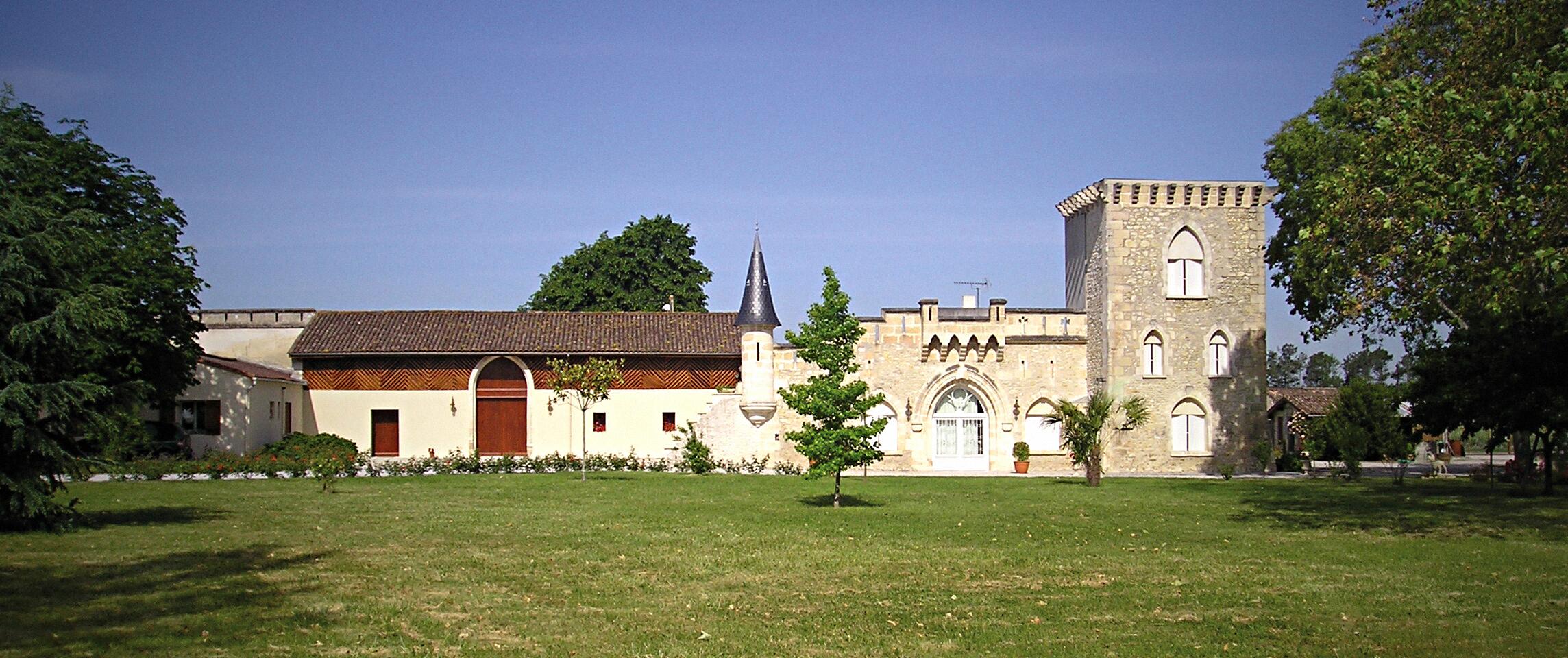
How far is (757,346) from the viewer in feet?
118

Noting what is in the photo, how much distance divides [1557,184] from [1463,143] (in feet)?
5.99

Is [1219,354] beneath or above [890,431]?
above

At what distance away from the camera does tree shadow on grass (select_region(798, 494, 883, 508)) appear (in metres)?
22.0

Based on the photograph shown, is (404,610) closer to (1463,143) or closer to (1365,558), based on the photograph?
(1365,558)

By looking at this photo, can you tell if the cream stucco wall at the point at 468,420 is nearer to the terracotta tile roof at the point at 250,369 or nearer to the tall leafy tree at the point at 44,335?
the terracotta tile roof at the point at 250,369

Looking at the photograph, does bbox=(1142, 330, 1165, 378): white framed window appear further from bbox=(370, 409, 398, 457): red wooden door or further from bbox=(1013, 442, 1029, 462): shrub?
bbox=(370, 409, 398, 457): red wooden door

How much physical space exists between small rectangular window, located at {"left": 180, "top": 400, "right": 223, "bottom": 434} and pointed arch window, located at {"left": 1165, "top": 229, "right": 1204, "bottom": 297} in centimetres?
2784

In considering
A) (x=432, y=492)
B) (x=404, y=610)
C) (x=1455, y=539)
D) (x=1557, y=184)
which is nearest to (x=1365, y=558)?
(x=1455, y=539)

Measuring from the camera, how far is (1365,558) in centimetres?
1434

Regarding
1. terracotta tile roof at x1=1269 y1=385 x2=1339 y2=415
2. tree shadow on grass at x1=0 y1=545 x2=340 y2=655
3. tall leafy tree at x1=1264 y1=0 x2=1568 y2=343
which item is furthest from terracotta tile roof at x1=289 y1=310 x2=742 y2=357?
terracotta tile roof at x1=1269 y1=385 x2=1339 y2=415

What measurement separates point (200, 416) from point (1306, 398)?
46.2 meters

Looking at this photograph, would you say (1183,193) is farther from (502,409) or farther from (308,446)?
(308,446)

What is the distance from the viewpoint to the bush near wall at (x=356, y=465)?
29.7 meters

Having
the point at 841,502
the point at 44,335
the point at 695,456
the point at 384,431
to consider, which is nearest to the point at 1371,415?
the point at 695,456
